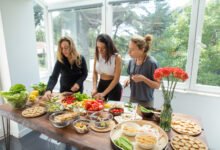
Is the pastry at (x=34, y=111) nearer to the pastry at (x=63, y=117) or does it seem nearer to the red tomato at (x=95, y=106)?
the pastry at (x=63, y=117)

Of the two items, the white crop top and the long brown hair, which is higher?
the long brown hair

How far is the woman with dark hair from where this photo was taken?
6.11 feet

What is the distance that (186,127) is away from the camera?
4.32ft

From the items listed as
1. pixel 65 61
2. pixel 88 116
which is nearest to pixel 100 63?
pixel 65 61

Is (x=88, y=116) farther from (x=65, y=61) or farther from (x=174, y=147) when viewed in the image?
(x=65, y=61)

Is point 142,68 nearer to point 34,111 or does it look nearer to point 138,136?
point 138,136

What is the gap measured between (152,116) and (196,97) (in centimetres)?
118

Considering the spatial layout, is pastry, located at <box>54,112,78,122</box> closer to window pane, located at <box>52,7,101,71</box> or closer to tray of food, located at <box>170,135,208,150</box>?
tray of food, located at <box>170,135,208,150</box>

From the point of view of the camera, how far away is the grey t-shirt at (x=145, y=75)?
1707 millimetres

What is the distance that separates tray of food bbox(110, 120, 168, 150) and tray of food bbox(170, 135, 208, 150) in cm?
6

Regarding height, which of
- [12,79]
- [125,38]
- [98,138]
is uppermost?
[125,38]

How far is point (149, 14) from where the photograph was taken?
2.54 metres

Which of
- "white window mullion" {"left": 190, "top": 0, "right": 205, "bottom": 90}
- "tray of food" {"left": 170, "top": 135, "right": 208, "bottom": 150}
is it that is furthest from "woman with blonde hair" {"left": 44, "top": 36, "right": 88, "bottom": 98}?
"white window mullion" {"left": 190, "top": 0, "right": 205, "bottom": 90}

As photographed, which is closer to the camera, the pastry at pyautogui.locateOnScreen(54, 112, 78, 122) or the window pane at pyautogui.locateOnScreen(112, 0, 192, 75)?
the pastry at pyautogui.locateOnScreen(54, 112, 78, 122)
